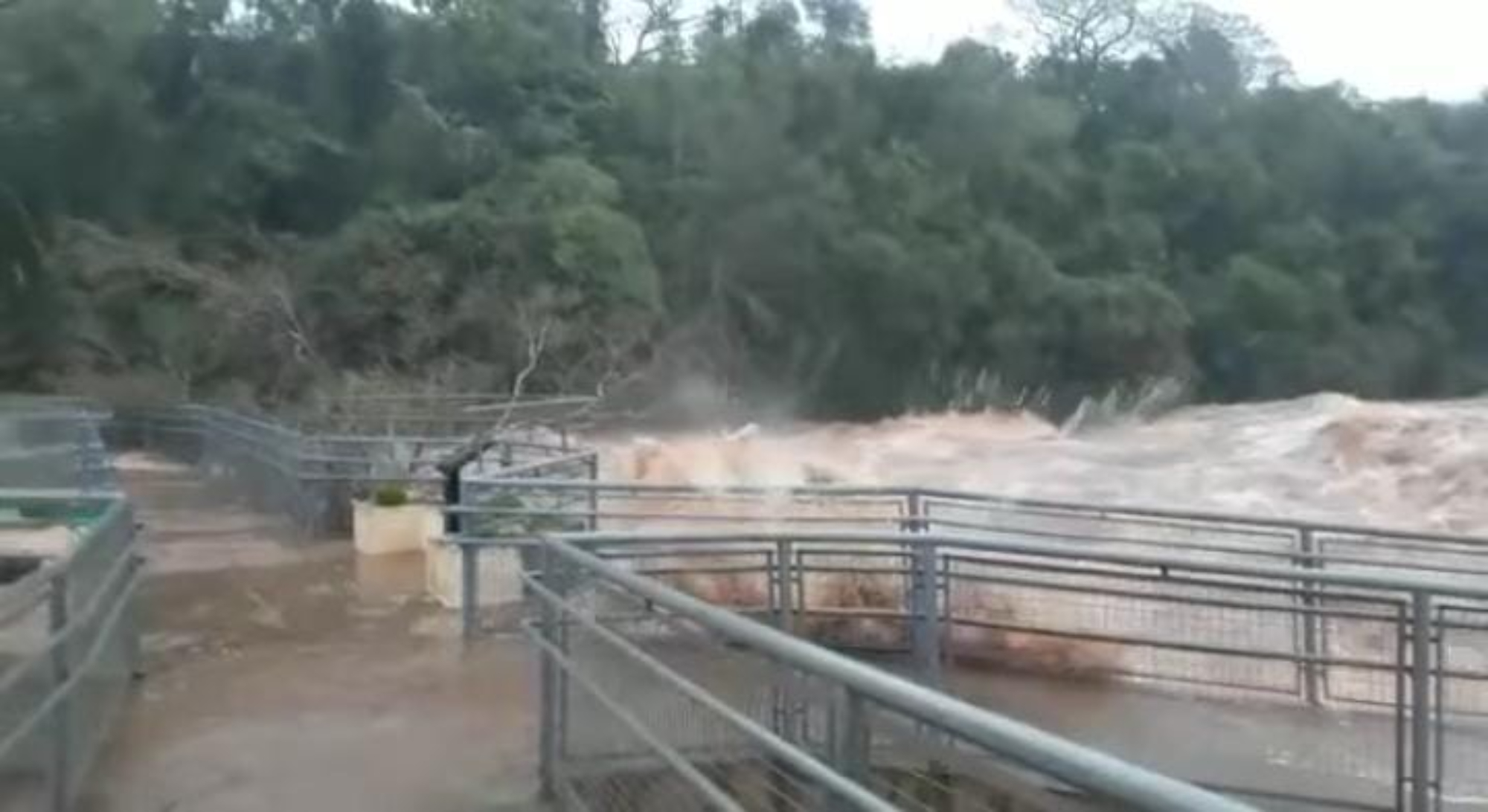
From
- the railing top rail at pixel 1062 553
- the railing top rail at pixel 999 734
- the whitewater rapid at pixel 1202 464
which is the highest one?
the railing top rail at pixel 999 734

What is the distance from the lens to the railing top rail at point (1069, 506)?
742 centimetres

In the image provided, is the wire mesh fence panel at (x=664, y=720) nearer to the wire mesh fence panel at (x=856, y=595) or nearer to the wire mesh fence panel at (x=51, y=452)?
the wire mesh fence panel at (x=856, y=595)

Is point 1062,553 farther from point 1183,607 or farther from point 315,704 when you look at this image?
point 315,704

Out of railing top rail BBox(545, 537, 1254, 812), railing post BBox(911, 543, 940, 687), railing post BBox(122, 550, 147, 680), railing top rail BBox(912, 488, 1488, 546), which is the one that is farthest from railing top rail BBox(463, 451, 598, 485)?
railing top rail BBox(545, 537, 1254, 812)

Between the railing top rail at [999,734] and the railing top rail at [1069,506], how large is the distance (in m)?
4.56

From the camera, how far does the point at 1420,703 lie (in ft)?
17.1

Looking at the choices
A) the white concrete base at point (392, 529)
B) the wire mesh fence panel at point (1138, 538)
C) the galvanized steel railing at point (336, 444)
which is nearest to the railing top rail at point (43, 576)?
the wire mesh fence panel at point (1138, 538)

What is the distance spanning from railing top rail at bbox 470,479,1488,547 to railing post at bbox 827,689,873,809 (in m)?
4.60

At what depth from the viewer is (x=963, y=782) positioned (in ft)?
13.4

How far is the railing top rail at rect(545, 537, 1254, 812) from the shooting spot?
197cm

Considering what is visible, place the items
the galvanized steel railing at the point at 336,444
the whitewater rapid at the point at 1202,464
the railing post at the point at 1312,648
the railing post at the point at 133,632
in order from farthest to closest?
1. the whitewater rapid at the point at 1202,464
2. the galvanized steel railing at the point at 336,444
3. the railing post at the point at 133,632
4. the railing post at the point at 1312,648

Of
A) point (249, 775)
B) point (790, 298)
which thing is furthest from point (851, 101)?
point (249, 775)

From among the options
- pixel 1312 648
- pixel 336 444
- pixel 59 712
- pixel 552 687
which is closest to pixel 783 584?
pixel 552 687

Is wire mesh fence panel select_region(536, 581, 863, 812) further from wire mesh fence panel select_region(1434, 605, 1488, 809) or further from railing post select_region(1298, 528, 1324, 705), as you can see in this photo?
railing post select_region(1298, 528, 1324, 705)
